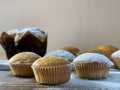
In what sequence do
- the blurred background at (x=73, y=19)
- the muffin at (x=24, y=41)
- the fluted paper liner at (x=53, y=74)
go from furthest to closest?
the blurred background at (x=73, y=19), the muffin at (x=24, y=41), the fluted paper liner at (x=53, y=74)

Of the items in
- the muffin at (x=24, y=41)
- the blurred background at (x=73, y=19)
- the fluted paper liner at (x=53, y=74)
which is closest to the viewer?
the fluted paper liner at (x=53, y=74)

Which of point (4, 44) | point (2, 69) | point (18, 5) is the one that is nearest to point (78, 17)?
point (18, 5)

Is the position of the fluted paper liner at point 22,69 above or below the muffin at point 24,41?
below

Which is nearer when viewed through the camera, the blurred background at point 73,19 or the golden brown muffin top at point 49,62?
the golden brown muffin top at point 49,62

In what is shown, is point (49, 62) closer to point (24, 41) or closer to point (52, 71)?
point (52, 71)

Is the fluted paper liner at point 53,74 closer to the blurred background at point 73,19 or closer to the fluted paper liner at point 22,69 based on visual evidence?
the fluted paper liner at point 22,69

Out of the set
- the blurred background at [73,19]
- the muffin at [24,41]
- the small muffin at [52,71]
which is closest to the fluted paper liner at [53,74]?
the small muffin at [52,71]

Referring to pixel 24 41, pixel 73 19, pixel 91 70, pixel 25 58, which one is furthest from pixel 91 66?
pixel 73 19
